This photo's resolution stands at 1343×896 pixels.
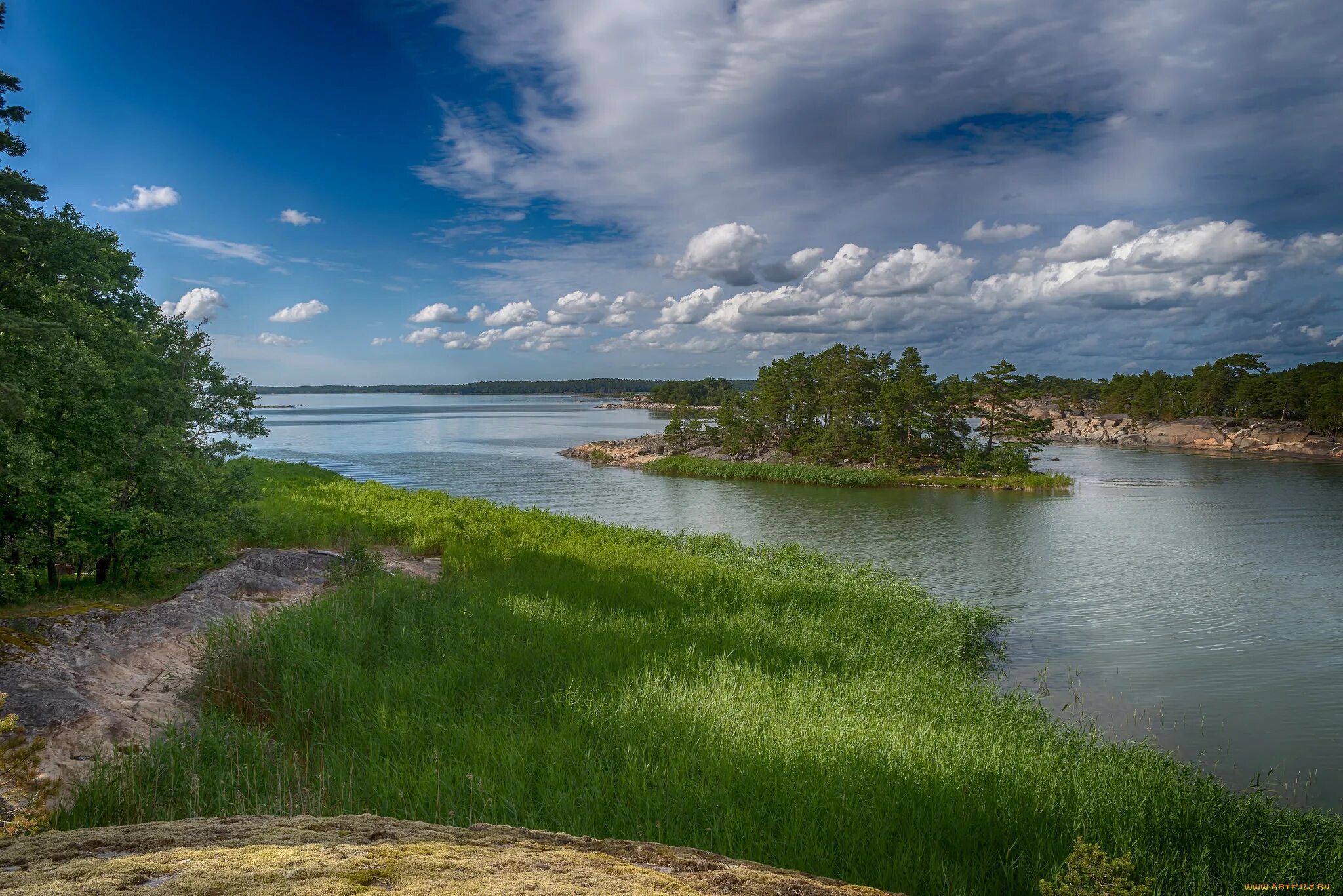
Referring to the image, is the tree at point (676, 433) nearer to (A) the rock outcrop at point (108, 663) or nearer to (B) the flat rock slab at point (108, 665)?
(A) the rock outcrop at point (108, 663)

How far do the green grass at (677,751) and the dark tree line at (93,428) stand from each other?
11.4ft

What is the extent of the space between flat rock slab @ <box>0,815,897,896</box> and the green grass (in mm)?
1852

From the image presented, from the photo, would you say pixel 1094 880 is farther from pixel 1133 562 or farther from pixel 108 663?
pixel 1133 562

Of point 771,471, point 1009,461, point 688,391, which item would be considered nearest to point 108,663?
point 771,471

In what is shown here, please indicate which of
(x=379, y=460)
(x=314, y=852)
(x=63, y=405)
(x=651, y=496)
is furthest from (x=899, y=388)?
(x=314, y=852)

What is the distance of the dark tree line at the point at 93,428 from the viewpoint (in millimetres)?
9539

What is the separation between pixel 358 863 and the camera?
74.4 inches

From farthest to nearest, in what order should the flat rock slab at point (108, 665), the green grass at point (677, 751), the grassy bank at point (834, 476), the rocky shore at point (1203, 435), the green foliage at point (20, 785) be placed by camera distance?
the rocky shore at point (1203, 435), the grassy bank at point (834, 476), the flat rock slab at point (108, 665), the green grass at point (677, 751), the green foliage at point (20, 785)

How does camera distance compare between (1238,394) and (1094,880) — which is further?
(1238,394)

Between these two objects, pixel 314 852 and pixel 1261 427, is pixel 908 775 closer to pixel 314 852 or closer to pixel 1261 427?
pixel 314 852

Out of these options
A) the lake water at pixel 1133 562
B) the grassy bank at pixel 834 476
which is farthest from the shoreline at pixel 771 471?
the lake water at pixel 1133 562

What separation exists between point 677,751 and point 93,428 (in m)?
11.0

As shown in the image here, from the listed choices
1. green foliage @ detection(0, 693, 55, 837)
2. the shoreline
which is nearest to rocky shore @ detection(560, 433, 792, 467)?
the shoreline

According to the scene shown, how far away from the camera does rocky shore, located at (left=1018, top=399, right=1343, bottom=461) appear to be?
61188 millimetres
